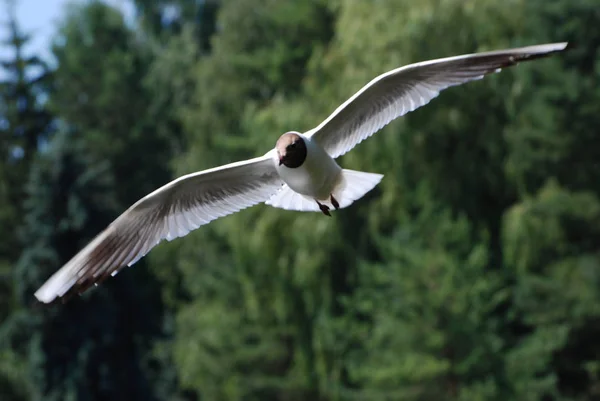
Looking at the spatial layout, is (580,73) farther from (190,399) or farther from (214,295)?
(190,399)

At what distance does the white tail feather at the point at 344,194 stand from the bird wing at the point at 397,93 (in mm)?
280

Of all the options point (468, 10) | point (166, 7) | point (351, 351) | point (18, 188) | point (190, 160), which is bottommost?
point (351, 351)

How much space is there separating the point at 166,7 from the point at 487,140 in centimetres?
2195

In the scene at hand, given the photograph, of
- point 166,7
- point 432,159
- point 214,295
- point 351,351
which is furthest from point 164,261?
point 166,7

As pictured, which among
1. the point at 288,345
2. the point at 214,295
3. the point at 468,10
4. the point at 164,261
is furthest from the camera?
the point at 164,261

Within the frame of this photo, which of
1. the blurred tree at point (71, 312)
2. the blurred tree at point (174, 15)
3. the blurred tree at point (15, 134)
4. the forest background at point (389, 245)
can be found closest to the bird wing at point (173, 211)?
the forest background at point (389, 245)

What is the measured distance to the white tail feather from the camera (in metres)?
7.50

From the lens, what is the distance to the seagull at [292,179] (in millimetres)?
7156

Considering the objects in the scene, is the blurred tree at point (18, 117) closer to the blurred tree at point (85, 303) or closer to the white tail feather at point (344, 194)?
the blurred tree at point (85, 303)

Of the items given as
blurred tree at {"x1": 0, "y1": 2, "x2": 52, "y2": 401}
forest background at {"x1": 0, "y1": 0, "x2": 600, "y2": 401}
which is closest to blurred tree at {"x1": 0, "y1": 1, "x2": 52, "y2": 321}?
blurred tree at {"x1": 0, "y1": 2, "x2": 52, "y2": 401}

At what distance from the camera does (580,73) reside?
20.0 meters

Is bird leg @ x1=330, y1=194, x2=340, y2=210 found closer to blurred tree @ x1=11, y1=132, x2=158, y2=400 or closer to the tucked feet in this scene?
the tucked feet

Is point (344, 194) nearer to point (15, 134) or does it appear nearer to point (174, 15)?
point (15, 134)

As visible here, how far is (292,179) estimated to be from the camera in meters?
7.38
